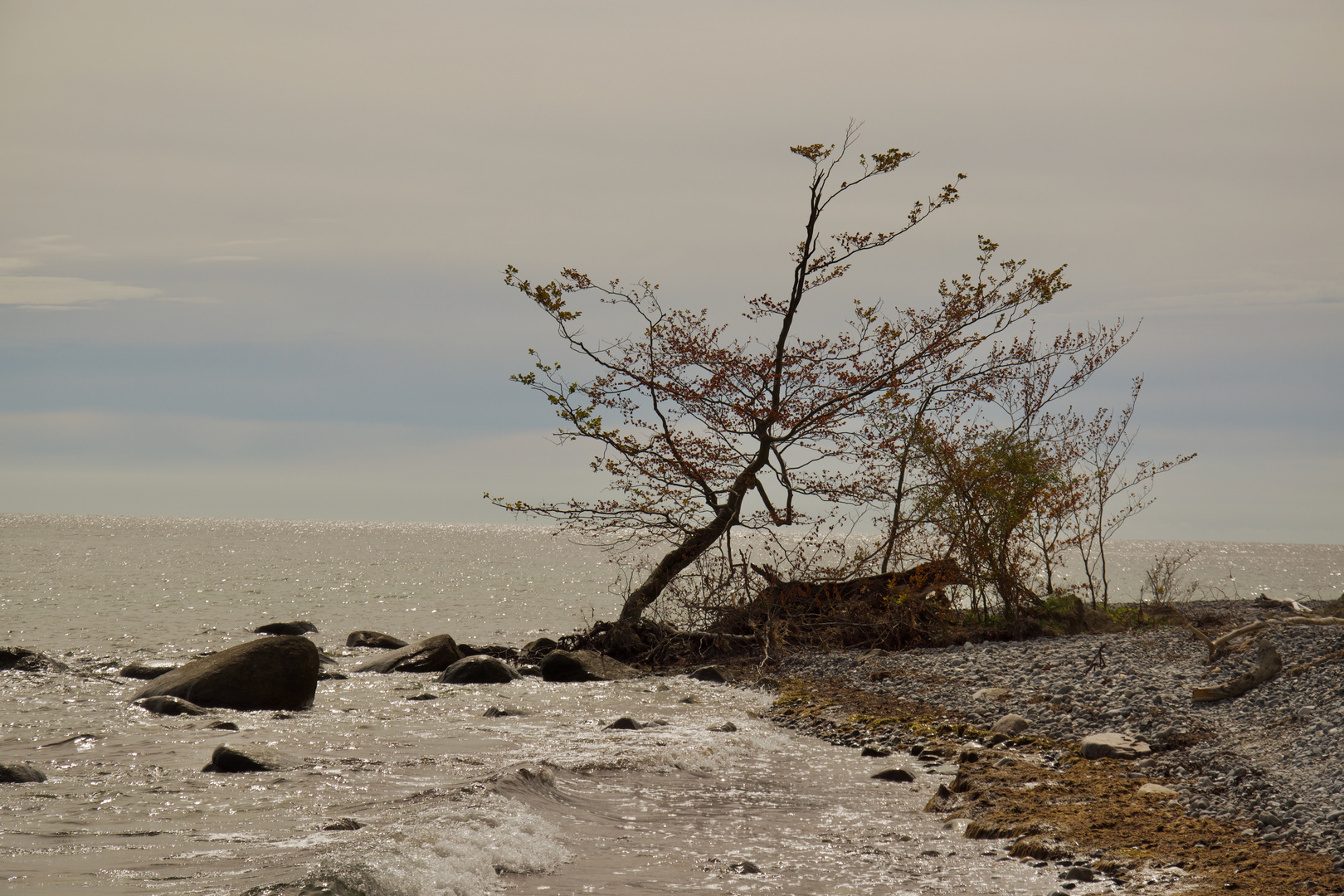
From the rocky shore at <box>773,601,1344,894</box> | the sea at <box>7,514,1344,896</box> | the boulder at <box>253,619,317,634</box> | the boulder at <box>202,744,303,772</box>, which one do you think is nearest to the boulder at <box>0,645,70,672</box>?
the sea at <box>7,514,1344,896</box>

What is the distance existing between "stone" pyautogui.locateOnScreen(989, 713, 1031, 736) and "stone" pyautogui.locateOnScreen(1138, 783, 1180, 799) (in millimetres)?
2214

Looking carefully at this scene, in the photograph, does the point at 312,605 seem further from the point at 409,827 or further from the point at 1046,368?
the point at 409,827

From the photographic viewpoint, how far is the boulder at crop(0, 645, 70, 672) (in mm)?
14258

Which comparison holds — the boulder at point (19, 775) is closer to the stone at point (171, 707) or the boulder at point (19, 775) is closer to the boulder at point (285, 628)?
the stone at point (171, 707)

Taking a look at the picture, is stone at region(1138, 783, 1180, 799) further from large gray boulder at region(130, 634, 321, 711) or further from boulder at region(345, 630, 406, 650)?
boulder at region(345, 630, 406, 650)

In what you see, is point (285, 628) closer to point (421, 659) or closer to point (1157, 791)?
point (421, 659)

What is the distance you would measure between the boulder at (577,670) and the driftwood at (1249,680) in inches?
347

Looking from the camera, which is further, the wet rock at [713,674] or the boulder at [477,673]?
the boulder at [477,673]

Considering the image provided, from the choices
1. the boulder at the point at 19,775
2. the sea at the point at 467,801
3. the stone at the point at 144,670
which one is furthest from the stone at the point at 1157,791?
the stone at the point at 144,670

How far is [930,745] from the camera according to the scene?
30.5 ft

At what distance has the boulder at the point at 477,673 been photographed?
49.0 ft

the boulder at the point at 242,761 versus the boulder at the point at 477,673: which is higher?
the boulder at the point at 242,761

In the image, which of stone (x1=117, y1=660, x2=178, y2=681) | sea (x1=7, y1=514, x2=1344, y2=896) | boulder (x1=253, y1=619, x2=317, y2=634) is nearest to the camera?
sea (x1=7, y1=514, x2=1344, y2=896)

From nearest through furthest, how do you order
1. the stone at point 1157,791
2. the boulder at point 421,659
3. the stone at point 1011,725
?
the stone at point 1157,791
the stone at point 1011,725
the boulder at point 421,659
